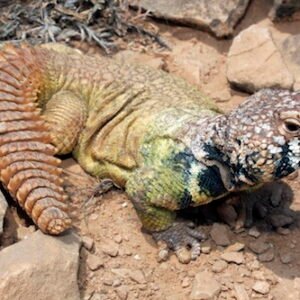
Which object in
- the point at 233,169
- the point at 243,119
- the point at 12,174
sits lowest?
the point at 12,174

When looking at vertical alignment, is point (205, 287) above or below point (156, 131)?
below

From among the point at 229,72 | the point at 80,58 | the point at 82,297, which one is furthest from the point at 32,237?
the point at 229,72

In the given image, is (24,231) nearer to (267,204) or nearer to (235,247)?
(235,247)

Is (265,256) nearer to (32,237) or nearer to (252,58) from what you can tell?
(32,237)

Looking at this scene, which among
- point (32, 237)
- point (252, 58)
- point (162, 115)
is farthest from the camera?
point (252, 58)

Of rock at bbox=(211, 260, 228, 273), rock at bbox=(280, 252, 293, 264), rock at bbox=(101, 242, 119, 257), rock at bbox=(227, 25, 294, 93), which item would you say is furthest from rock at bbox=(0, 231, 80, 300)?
rock at bbox=(227, 25, 294, 93)

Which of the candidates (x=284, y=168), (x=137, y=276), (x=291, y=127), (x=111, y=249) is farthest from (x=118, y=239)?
(x=291, y=127)
